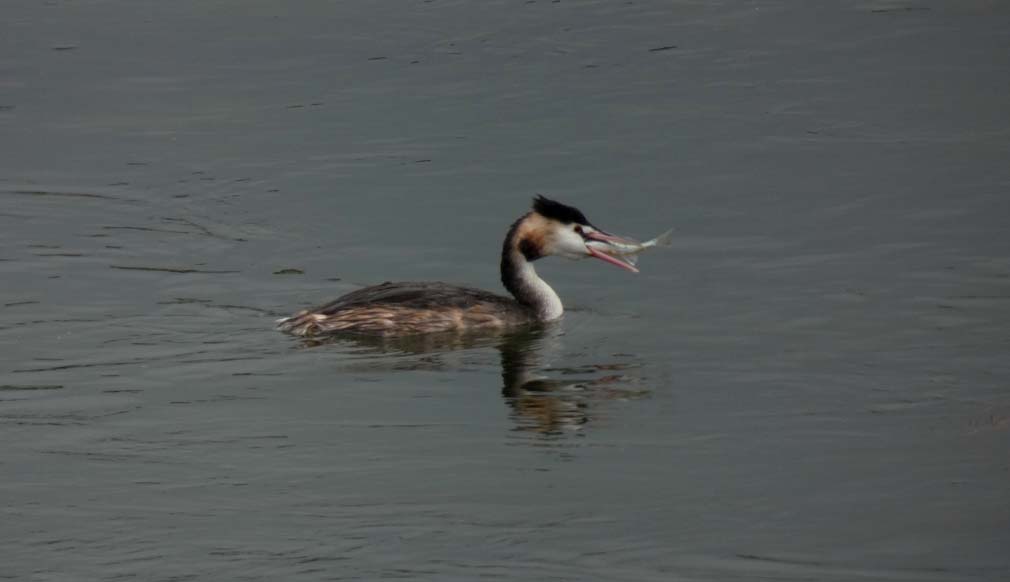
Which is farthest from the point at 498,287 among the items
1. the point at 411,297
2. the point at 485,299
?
the point at 411,297

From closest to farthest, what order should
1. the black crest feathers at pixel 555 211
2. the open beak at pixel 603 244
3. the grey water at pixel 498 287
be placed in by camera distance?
1. the grey water at pixel 498 287
2. the black crest feathers at pixel 555 211
3. the open beak at pixel 603 244

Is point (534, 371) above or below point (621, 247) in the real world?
below

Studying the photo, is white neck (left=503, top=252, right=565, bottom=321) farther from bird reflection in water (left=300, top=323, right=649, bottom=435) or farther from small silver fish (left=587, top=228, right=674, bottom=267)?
small silver fish (left=587, top=228, right=674, bottom=267)

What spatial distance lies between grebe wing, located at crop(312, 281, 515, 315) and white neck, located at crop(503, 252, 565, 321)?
0.41m

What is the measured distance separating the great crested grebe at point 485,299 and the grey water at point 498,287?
9.5 inches

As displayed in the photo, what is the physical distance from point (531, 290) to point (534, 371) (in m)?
1.95

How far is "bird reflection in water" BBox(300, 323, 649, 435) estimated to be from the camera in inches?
514

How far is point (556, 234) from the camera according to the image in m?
16.6

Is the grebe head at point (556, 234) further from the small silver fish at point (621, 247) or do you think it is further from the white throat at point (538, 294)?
the white throat at point (538, 294)

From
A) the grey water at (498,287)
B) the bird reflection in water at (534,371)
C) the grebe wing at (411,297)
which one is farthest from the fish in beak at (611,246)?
the grebe wing at (411,297)

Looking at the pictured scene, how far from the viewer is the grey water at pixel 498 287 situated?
10.5 meters

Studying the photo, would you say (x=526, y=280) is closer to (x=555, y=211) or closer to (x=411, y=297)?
(x=555, y=211)

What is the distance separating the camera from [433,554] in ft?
32.8

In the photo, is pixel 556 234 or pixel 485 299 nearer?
pixel 485 299
